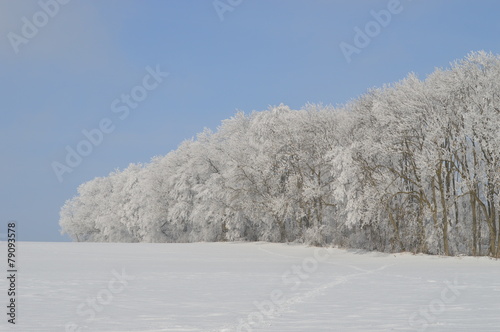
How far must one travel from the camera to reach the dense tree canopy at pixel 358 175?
102ft

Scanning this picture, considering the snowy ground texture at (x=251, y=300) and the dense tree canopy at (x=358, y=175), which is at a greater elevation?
the dense tree canopy at (x=358, y=175)

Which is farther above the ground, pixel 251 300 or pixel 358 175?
pixel 358 175

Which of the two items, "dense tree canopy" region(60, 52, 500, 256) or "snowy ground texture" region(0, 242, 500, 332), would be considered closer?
"snowy ground texture" region(0, 242, 500, 332)

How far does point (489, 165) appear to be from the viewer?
2953 centimetres

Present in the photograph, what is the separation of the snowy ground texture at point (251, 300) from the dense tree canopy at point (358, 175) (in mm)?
9440

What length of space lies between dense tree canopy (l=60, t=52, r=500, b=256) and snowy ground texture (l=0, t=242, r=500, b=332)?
9440 mm

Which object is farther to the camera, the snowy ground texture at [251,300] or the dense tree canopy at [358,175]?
the dense tree canopy at [358,175]

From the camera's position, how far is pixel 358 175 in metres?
35.5

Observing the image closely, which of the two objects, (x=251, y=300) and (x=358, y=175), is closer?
(x=251, y=300)

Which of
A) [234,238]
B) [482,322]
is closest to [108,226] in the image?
[234,238]

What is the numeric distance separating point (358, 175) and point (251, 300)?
23.1 metres

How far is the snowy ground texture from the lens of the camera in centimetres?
1036

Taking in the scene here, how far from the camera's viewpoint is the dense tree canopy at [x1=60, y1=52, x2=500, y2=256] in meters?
31.2

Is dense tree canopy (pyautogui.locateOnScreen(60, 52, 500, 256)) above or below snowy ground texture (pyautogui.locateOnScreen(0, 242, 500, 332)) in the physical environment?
above
